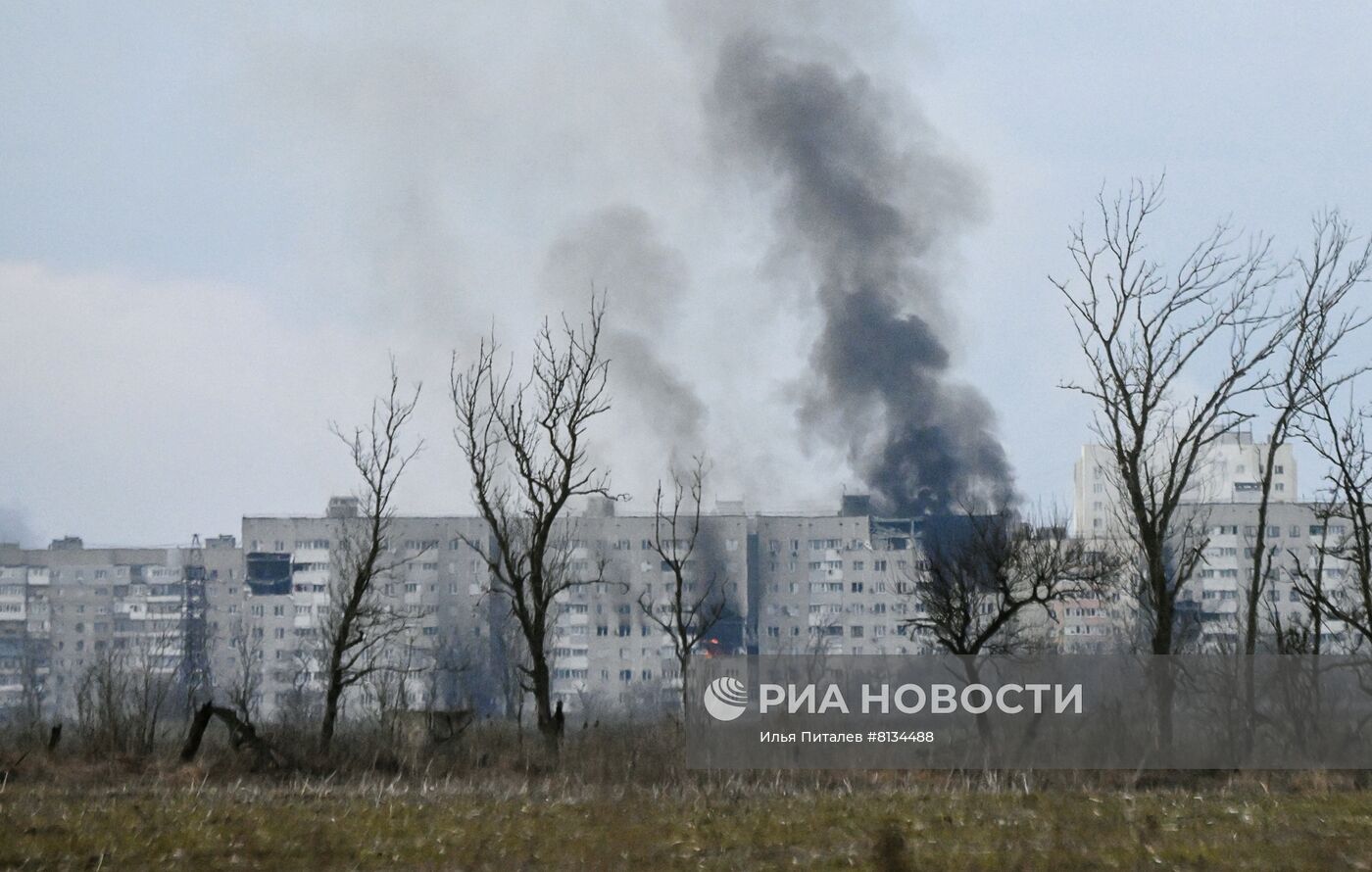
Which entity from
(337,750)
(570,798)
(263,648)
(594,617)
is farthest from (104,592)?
(570,798)

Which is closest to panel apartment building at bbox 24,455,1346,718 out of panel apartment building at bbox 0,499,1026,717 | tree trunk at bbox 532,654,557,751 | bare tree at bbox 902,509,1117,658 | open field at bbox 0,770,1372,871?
panel apartment building at bbox 0,499,1026,717

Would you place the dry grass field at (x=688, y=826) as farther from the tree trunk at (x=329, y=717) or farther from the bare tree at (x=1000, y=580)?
the bare tree at (x=1000, y=580)

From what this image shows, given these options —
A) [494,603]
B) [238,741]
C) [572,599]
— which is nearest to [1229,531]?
[572,599]

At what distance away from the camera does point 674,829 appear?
40.3ft

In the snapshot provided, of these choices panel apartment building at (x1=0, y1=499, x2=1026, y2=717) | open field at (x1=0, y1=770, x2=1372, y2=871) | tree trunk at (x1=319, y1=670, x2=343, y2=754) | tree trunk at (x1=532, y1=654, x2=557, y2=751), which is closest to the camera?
open field at (x1=0, y1=770, x2=1372, y2=871)

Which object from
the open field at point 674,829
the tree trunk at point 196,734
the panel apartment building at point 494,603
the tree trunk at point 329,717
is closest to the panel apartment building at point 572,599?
the panel apartment building at point 494,603

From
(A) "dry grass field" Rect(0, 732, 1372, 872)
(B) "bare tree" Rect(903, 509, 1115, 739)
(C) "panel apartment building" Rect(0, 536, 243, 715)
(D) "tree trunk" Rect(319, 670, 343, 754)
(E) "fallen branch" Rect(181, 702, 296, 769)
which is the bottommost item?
(C) "panel apartment building" Rect(0, 536, 243, 715)

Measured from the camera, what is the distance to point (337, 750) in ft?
75.8

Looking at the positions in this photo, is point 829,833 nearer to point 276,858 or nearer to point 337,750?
point 276,858

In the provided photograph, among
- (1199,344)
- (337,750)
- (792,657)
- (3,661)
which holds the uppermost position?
(1199,344)

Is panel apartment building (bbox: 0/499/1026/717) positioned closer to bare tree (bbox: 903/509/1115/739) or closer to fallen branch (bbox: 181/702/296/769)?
bare tree (bbox: 903/509/1115/739)

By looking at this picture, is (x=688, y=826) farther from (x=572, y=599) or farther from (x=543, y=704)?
(x=572, y=599)

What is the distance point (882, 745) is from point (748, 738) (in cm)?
194

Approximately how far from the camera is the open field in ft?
34.8
